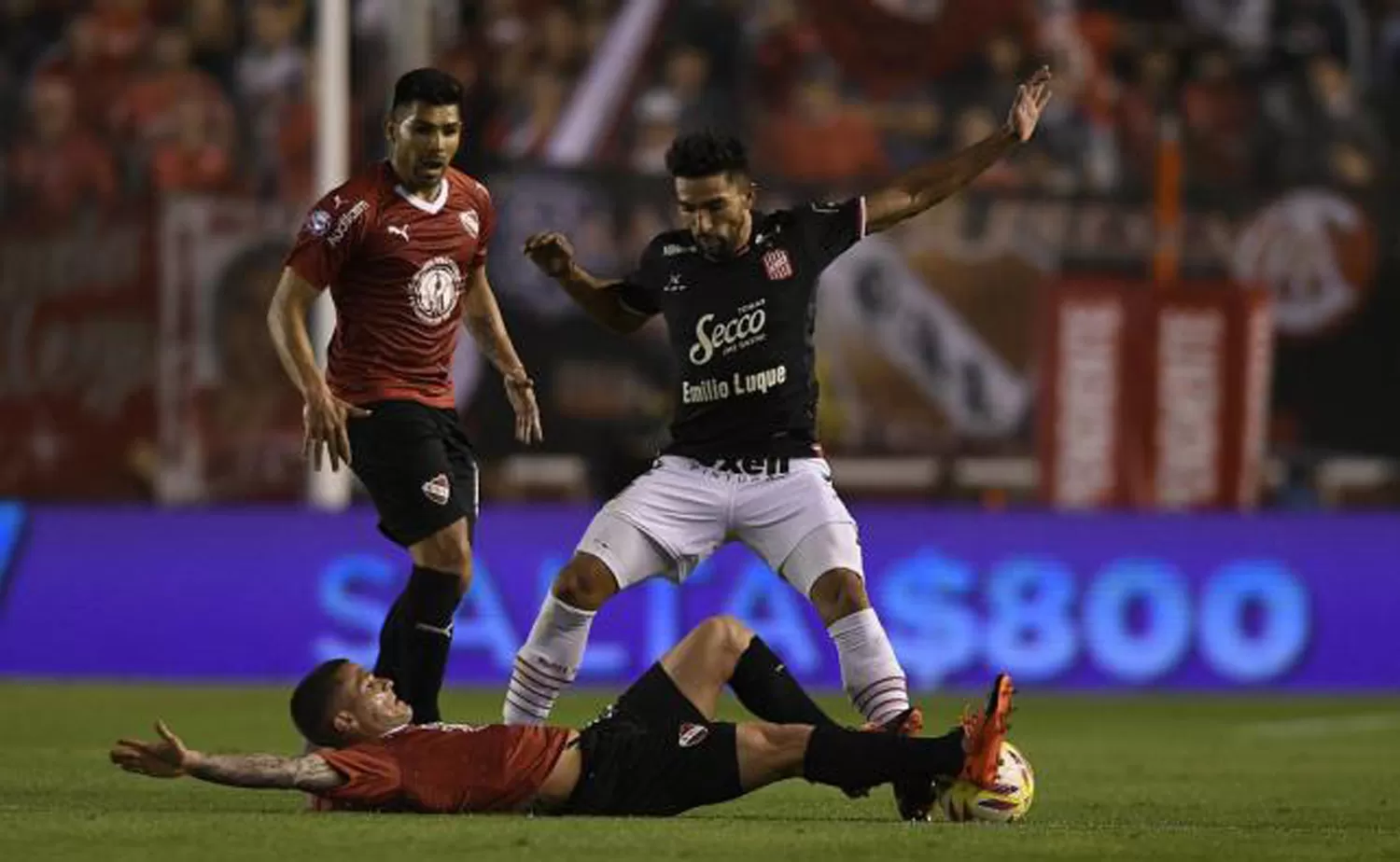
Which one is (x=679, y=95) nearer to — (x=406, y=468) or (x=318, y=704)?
(x=406, y=468)

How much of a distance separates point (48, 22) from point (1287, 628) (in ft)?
29.6

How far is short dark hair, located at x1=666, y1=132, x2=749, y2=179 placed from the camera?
9656 millimetres

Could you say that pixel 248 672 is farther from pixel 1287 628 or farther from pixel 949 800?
pixel 949 800

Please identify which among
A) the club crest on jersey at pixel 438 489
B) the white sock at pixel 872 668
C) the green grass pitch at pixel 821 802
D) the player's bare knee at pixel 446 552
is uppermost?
the club crest on jersey at pixel 438 489

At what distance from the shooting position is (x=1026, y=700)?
1580cm

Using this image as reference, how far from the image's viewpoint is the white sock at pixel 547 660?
10055mm

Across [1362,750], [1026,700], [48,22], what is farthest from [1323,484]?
Result: [48,22]

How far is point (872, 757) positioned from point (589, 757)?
818 millimetres

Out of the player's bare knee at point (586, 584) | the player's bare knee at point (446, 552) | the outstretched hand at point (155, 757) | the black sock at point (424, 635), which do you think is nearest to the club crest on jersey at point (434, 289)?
the player's bare knee at point (446, 552)

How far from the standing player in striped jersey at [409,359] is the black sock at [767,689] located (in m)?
1.36

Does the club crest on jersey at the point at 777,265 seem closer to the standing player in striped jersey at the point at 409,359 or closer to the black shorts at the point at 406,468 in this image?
the standing player in striped jersey at the point at 409,359

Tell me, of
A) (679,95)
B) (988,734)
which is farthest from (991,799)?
(679,95)

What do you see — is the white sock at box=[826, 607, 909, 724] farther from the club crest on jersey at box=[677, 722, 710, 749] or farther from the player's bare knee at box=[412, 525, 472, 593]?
the player's bare knee at box=[412, 525, 472, 593]

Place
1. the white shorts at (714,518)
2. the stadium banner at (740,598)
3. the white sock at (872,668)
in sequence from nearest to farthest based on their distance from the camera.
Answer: the white sock at (872,668) < the white shorts at (714,518) < the stadium banner at (740,598)
